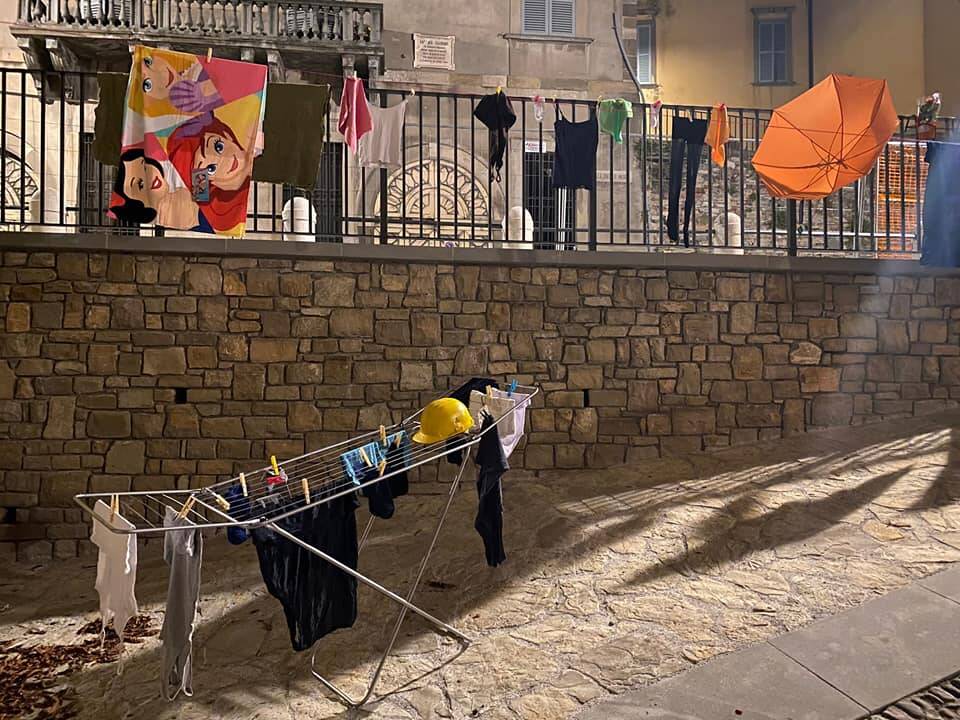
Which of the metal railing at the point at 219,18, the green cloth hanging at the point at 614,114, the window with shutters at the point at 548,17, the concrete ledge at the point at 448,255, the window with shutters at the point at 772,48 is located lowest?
the concrete ledge at the point at 448,255

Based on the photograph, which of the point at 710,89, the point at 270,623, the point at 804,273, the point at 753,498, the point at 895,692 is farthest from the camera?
the point at 710,89

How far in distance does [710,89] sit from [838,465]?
13940mm

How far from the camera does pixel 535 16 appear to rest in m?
11.7

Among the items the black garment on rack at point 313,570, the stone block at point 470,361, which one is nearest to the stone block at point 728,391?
the stone block at point 470,361

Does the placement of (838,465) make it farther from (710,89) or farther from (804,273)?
(710,89)

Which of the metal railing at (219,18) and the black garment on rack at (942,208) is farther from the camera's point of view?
the metal railing at (219,18)

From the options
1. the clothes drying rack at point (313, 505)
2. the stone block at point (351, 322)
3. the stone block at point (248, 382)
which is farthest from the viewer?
the stone block at point (351, 322)

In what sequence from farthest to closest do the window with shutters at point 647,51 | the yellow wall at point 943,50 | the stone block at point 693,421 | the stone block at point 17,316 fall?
the window with shutters at point 647,51 → the yellow wall at point 943,50 → the stone block at point 693,421 → the stone block at point 17,316

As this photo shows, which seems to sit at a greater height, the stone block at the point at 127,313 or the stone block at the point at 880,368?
the stone block at the point at 127,313

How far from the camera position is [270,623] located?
3980 millimetres

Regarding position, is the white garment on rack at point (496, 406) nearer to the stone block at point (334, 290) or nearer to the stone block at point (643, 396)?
the stone block at point (334, 290)

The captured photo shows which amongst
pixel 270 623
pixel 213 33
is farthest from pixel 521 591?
pixel 213 33

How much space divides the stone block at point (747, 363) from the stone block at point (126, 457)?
4.83 metres

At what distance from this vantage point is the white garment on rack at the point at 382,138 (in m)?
5.80
